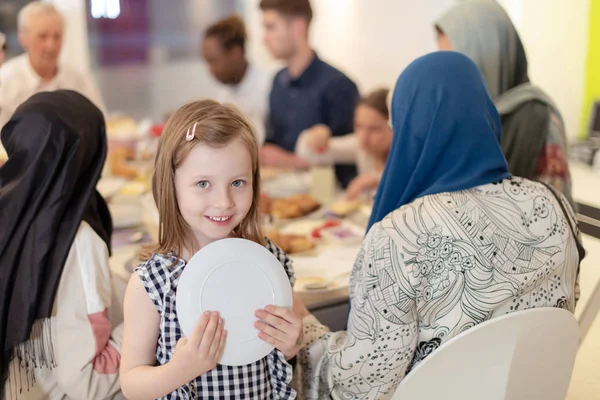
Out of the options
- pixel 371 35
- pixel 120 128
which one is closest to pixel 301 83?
pixel 120 128

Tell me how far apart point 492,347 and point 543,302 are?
8.0 inches

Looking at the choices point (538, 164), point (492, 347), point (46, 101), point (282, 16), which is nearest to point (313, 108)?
point (282, 16)

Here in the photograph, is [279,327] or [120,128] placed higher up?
[279,327]

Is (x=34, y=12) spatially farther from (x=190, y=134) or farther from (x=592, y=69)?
(x=592, y=69)

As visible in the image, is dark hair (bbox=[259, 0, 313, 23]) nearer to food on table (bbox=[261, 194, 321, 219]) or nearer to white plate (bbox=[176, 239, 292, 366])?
food on table (bbox=[261, 194, 321, 219])

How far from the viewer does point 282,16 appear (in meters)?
3.39

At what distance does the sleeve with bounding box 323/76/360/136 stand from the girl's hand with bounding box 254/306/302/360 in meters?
2.26

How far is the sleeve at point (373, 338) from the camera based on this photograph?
1297 millimetres

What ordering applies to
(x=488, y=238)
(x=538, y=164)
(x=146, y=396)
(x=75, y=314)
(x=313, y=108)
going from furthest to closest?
1. (x=313, y=108)
2. (x=538, y=164)
3. (x=75, y=314)
4. (x=488, y=238)
5. (x=146, y=396)

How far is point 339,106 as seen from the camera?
133 inches

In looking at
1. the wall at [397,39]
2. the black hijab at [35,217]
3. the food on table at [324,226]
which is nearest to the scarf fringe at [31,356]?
the black hijab at [35,217]

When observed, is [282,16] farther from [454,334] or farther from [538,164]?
[454,334]

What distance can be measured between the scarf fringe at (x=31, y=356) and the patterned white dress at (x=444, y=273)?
61 centimetres

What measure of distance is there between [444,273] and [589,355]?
1587 millimetres
